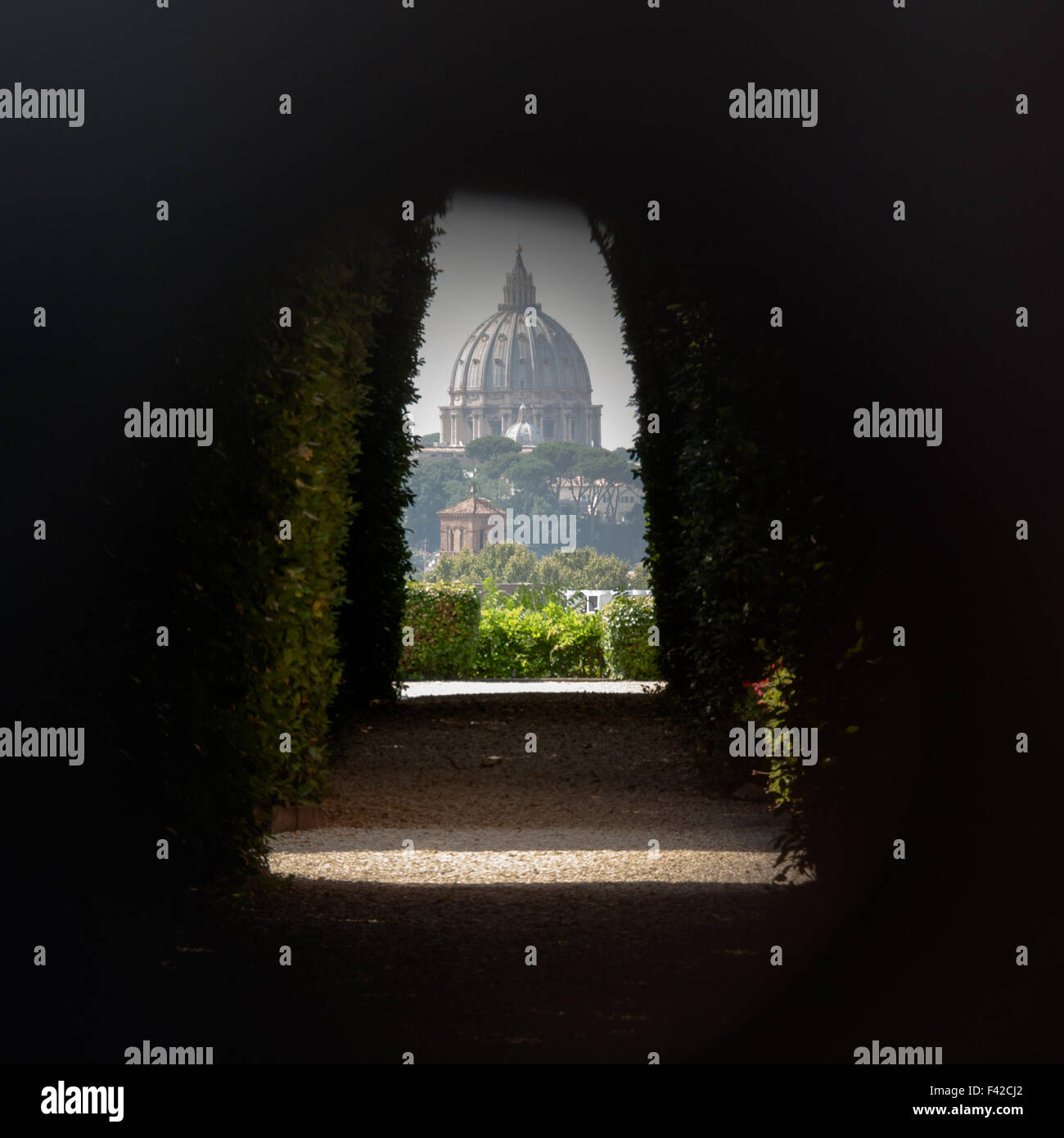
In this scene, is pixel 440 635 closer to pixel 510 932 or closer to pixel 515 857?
pixel 515 857

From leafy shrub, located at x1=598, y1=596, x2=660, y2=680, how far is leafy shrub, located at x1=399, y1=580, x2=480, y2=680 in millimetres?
2339

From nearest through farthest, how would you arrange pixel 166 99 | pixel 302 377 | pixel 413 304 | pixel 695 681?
1. pixel 166 99
2. pixel 302 377
3. pixel 695 681
4. pixel 413 304

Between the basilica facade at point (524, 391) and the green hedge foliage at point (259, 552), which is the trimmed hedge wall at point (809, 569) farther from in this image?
the basilica facade at point (524, 391)

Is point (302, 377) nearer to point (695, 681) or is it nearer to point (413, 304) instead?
point (695, 681)

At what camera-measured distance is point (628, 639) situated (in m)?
21.4

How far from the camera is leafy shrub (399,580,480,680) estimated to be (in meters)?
21.4

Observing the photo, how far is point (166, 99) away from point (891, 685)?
3.85 metres

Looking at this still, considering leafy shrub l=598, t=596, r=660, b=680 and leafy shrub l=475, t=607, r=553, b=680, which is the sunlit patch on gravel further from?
leafy shrub l=475, t=607, r=553, b=680

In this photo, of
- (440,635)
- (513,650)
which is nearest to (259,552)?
(440,635)

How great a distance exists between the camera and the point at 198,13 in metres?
5.40

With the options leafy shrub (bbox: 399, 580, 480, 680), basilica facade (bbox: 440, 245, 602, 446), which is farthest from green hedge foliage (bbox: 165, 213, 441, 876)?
basilica facade (bbox: 440, 245, 602, 446)

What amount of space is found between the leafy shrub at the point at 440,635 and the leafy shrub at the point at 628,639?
2339 millimetres

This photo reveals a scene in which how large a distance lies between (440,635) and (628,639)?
3161 mm

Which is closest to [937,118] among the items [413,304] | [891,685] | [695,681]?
[891,685]
